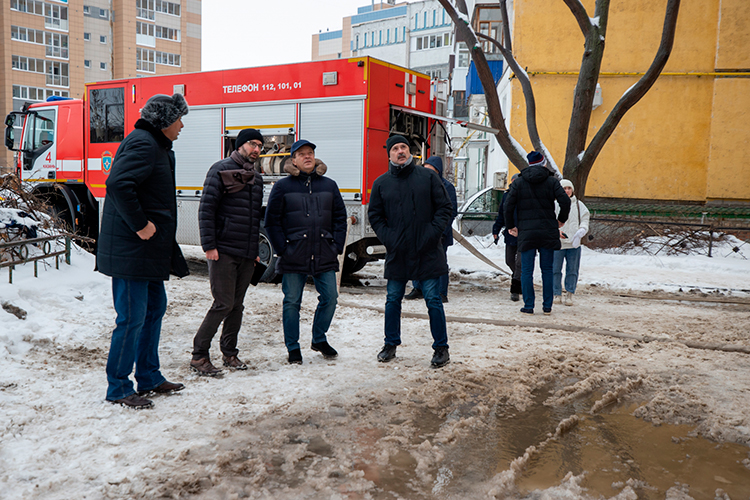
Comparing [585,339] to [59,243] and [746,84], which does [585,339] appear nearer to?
[59,243]

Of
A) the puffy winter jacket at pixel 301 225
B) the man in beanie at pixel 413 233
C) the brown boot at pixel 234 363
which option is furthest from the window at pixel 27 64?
the man in beanie at pixel 413 233

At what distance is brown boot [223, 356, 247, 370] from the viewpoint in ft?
15.7

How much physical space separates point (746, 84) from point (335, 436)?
1720 cm

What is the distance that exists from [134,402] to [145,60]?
194 ft

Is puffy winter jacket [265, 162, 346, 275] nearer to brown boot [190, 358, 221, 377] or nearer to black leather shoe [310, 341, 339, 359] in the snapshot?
black leather shoe [310, 341, 339, 359]

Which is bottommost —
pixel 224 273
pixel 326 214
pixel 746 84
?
pixel 224 273

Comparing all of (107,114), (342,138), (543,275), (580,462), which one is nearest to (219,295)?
(580,462)

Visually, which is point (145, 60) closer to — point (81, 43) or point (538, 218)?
point (81, 43)

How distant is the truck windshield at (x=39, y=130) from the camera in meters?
11.2

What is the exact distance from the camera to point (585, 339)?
5.96 m

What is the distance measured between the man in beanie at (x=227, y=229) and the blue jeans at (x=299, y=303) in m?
0.43

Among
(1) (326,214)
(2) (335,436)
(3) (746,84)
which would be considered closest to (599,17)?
(3) (746,84)

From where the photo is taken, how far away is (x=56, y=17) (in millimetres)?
51094

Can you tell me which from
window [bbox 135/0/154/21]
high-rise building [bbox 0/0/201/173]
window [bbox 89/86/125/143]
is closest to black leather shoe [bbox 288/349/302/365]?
window [bbox 89/86/125/143]
